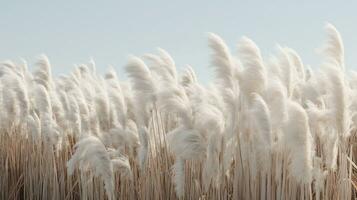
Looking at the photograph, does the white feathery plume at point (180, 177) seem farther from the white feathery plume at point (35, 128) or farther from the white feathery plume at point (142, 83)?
the white feathery plume at point (35, 128)

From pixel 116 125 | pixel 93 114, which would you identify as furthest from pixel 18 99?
pixel 116 125

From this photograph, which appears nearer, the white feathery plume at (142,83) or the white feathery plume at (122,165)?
the white feathery plume at (142,83)

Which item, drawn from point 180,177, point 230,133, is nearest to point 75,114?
point 180,177

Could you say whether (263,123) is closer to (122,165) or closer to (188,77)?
(122,165)

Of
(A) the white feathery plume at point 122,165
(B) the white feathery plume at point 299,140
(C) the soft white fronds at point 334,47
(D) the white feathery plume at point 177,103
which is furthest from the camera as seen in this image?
(A) the white feathery plume at point 122,165

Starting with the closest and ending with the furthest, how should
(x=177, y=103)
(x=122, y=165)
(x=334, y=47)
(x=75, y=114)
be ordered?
1. (x=334, y=47)
2. (x=177, y=103)
3. (x=122, y=165)
4. (x=75, y=114)

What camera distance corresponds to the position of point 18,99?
5.71m

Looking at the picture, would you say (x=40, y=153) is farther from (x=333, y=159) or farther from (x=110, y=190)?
(x=333, y=159)

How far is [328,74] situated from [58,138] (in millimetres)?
3062

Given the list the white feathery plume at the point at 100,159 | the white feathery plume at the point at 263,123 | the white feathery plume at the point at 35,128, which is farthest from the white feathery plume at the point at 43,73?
the white feathery plume at the point at 263,123

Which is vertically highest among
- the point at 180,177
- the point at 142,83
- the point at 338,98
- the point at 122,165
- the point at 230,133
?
the point at 142,83

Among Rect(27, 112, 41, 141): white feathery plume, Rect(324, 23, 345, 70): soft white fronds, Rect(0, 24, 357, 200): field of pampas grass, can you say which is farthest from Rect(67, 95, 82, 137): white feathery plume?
Rect(324, 23, 345, 70): soft white fronds

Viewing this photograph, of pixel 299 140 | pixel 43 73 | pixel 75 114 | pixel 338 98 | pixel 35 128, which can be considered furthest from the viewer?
pixel 43 73

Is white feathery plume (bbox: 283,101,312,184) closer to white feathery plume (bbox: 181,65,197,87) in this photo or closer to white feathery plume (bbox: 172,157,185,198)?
white feathery plume (bbox: 172,157,185,198)
